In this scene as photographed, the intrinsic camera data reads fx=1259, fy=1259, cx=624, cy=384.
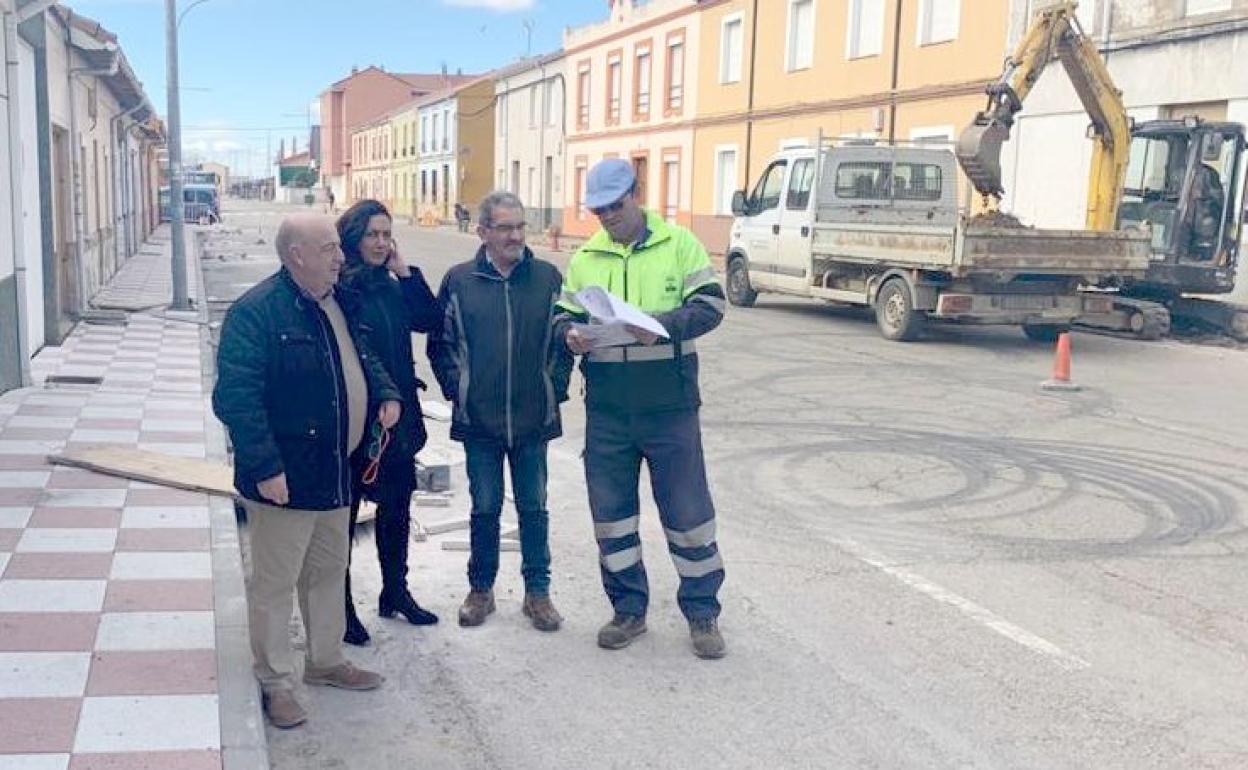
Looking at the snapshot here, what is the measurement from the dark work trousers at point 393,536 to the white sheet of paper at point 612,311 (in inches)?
43.8

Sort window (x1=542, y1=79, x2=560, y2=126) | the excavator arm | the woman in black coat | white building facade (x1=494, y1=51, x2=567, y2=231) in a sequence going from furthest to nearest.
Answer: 1. window (x1=542, y1=79, x2=560, y2=126)
2. white building facade (x1=494, y1=51, x2=567, y2=231)
3. the excavator arm
4. the woman in black coat

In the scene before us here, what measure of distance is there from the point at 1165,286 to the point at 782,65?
614 inches

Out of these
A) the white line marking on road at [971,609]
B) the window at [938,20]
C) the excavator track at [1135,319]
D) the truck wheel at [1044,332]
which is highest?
the window at [938,20]

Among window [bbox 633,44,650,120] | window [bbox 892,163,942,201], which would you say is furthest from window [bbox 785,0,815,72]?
window [bbox 892,163,942,201]

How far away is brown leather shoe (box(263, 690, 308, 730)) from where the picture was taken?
405cm

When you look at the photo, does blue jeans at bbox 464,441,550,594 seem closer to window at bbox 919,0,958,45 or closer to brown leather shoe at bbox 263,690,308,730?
brown leather shoe at bbox 263,690,308,730

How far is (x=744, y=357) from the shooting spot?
43.4 ft

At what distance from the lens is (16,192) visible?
10008 mm

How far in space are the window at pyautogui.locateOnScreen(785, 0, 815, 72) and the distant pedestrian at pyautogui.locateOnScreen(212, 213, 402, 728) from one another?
85.5 feet

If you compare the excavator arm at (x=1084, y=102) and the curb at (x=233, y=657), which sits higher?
the excavator arm at (x=1084, y=102)

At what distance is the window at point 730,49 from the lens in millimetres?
32719

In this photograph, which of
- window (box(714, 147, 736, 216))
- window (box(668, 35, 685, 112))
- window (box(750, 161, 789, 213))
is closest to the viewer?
window (box(750, 161, 789, 213))

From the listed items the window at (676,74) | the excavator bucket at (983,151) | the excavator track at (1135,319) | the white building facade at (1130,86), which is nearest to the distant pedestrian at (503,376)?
the excavator bucket at (983,151)

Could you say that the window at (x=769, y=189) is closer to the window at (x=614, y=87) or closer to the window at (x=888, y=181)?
the window at (x=888, y=181)
